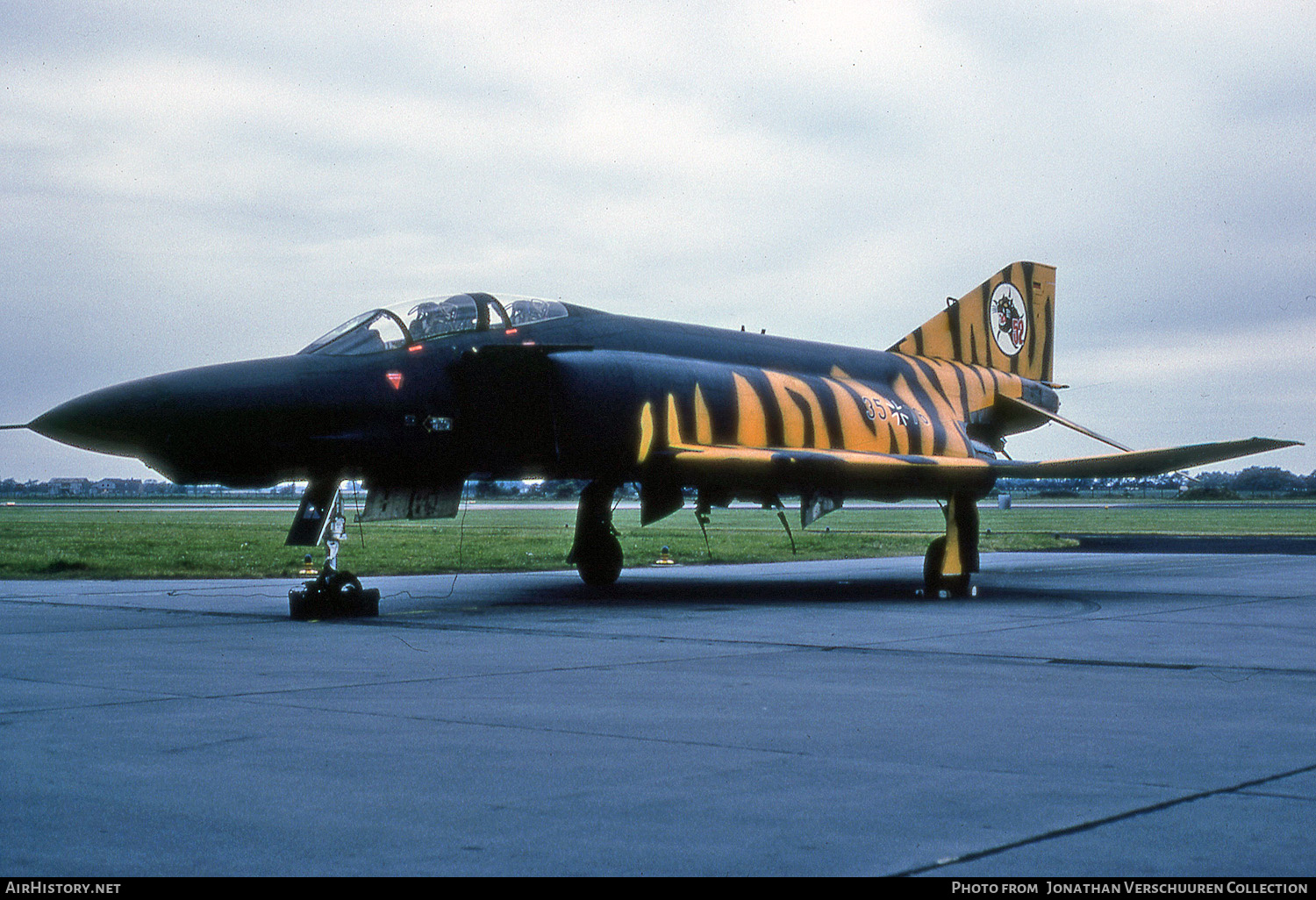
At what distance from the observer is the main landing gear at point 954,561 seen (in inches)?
571

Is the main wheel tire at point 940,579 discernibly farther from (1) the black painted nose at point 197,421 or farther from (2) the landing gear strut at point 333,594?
(1) the black painted nose at point 197,421

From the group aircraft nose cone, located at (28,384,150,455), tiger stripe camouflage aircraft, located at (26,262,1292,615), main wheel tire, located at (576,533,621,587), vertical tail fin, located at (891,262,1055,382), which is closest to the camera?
aircraft nose cone, located at (28,384,150,455)

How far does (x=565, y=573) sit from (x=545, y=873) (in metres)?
15.7

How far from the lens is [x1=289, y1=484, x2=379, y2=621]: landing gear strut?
36.9 ft

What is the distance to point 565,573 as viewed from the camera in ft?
62.3

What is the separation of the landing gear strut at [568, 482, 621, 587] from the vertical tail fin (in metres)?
5.69

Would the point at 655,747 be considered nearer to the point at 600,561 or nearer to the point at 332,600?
the point at 332,600

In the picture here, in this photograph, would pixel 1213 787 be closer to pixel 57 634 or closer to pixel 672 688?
pixel 672 688

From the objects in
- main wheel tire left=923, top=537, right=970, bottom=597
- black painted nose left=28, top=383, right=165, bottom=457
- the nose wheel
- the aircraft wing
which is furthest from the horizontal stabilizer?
black painted nose left=28, top=383, right=165, bottom=457

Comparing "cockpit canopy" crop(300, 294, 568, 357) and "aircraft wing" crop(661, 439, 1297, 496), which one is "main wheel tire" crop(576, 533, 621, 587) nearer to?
"aircraft wing" crop(661, 439, 1297, 496)

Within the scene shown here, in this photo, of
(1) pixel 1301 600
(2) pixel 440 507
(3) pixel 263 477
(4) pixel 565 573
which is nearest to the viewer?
(3) pixel 263 477

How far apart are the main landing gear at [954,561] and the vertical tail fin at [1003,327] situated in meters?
5.01

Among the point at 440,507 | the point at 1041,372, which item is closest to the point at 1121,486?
the point at 1041,372

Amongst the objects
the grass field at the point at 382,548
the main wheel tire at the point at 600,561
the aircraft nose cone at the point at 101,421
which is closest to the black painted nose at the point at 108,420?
the aircraft nose cone at the point at 101,421
